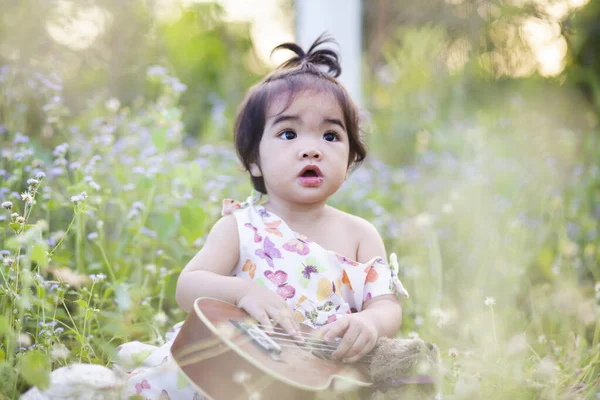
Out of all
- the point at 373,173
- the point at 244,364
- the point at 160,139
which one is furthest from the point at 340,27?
the point at 244,364

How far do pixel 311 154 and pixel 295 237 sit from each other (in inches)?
9.7

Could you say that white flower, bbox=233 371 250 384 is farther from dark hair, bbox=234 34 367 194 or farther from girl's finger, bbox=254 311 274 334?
dark hair, bbox=234 34 367 194

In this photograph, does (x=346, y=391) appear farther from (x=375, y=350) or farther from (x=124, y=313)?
(x=124, y=313)

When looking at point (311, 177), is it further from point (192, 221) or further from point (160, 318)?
point (192, 221)

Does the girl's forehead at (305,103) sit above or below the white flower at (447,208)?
above

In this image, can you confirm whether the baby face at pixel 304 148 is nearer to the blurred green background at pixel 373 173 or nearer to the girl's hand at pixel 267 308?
the girl's hand at pixel 267 308

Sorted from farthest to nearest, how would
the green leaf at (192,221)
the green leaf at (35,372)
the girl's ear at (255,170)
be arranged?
the green leaf at (192,221) < the girl's ear at (255,170) < the green leaf at (35,372)

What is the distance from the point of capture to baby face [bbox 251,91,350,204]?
6.17ft

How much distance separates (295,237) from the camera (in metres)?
1.92

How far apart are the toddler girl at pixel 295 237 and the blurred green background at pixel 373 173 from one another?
0.22 meters

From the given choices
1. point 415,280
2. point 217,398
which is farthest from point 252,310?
point 415,280

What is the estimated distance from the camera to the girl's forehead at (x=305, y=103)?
191cm

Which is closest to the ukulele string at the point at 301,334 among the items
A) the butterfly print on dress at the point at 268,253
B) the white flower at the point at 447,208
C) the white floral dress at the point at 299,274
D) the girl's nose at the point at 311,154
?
the white floral dress at the point at 299,274

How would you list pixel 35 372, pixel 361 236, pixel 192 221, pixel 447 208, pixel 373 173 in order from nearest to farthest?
pixel 35 372 < pixel 361 236 < pixel 192 221 < pixel 447 208 < pixel 373 173
